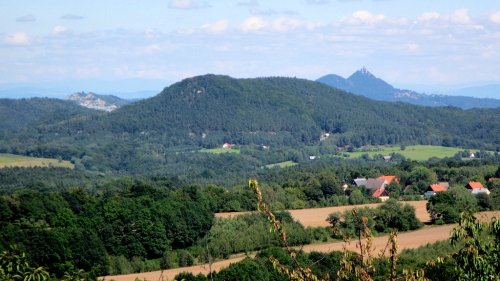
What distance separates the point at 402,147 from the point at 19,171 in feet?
364

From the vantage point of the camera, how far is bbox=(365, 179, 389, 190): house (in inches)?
3226

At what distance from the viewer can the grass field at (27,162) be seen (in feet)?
444

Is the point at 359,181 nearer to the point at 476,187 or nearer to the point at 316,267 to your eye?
the point at 476,187

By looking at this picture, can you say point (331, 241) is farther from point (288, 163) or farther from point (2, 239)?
point (288, 163)

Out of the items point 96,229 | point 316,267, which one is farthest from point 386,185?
point 316,267

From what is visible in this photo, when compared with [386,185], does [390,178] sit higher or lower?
higher

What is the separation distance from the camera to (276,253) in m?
34.6

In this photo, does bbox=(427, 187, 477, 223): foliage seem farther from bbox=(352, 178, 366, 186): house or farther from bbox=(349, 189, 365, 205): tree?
bbox=(352, 178, 366, 186): house

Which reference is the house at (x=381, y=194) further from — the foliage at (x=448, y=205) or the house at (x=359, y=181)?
the foliage at (x=448, y=205)

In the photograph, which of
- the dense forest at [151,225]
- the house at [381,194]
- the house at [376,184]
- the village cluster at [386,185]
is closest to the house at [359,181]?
the village cluster at [386,185]

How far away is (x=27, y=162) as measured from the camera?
458 ft

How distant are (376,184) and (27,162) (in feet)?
316

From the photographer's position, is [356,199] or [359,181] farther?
[359,181]

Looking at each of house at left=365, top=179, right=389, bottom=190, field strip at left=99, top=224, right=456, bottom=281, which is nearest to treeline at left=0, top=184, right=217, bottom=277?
field strip at left=99, top=224, right=456, bottom=281
